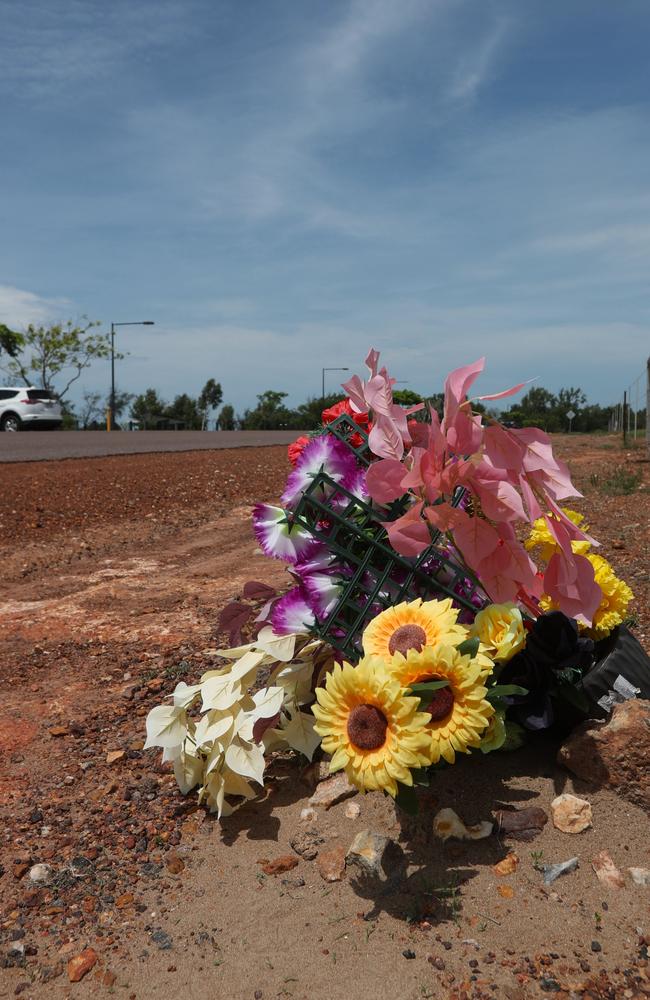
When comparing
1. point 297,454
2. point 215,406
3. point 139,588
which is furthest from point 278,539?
point 215,406

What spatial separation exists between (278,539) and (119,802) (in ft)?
3.12

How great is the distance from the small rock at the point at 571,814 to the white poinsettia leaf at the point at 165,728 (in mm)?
1040

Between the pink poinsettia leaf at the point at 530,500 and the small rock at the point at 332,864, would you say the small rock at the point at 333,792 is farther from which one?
the pink poinsettia leaf at the point at 530,500

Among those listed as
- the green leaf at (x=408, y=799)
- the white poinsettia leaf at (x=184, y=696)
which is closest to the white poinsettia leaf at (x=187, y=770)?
the white poinsettia leaf at (x=184, y=696)

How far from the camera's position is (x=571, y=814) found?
1.95 metres

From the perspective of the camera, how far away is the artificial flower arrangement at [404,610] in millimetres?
1739

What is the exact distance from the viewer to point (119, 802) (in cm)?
245

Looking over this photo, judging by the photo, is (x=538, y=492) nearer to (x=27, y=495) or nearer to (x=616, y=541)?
→ (x=616, y=541)

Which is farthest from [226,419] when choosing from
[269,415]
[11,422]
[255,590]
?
[255,590]

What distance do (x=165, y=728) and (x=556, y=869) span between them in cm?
111

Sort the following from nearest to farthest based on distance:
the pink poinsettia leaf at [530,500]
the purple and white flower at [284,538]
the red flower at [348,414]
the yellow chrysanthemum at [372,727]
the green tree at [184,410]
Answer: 1. the pink poinsettia leaf at [530,500]
2. the yellow chrysanthemum at [372,727]
3. the purple and white flower at [284,538]
4. the red flower at [348,414]
5. the green tree at [184,410]

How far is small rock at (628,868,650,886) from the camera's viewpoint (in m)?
1.79

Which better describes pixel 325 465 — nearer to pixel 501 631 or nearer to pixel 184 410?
pixel 501 631

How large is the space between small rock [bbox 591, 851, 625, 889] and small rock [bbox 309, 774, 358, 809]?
64 centimetres
